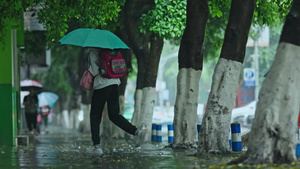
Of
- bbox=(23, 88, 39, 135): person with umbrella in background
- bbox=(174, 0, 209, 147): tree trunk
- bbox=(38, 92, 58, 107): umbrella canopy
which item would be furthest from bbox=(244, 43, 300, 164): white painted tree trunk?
bbox=(38, 92, 58, 107): umbrella canopy

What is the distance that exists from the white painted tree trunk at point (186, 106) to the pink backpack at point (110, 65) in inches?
78.5

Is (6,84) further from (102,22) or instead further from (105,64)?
(105,64)

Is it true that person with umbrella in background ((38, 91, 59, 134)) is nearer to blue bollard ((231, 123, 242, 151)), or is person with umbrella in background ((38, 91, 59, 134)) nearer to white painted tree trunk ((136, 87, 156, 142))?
white painted tree trunk ((136, 87, 156, 142))

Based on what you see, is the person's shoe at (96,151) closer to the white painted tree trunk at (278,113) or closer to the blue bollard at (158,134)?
the white painted tree trunk at (278,113)

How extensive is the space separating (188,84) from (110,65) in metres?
2.33

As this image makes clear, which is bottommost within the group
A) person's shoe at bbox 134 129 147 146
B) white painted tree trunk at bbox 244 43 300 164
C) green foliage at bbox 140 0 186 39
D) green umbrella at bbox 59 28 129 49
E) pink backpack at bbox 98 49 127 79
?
person's shoe at bbox 134 129 147 146

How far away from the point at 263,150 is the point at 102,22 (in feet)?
39.3

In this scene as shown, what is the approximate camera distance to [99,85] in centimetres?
1294

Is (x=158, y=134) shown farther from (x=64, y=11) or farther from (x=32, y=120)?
(x=32, y=120)

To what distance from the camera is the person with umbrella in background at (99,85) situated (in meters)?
12.9

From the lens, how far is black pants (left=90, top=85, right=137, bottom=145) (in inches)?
511

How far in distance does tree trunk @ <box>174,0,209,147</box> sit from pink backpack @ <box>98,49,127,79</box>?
6.24ft

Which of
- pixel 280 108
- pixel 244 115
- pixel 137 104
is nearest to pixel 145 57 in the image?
pixel 137 104

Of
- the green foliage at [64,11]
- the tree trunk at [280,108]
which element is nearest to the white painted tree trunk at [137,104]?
the green foliage at [64,11]
